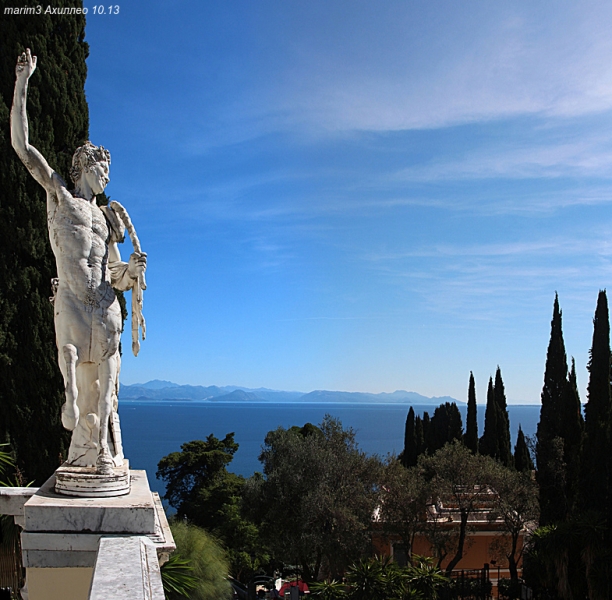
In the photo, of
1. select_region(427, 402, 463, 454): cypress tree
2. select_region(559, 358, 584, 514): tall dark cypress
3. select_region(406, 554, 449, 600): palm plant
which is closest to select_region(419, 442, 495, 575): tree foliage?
select_region(559, 358, 584, 514): tall dark cypress

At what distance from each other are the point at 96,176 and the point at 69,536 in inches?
103

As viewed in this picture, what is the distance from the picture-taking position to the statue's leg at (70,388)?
4.07 meters

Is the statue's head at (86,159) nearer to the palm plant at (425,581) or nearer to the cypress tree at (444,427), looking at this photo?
the palm plant at (425,581)

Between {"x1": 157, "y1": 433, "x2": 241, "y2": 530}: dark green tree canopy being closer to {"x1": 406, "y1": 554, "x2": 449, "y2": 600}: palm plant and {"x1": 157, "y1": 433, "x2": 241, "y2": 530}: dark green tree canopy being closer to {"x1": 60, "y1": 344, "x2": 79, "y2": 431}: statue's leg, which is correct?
{"x1": 406, "y1": 554, "x2": 449, "y2": 600}: palm plant

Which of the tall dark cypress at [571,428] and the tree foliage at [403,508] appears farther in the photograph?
the tall dark cypress at [571,428]

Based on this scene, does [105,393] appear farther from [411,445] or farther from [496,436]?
[411,445]

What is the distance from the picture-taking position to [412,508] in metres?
18.2

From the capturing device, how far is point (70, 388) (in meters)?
4.08

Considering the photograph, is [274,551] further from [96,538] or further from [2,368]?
[96,538]

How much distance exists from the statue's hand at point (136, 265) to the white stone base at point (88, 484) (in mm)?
1554

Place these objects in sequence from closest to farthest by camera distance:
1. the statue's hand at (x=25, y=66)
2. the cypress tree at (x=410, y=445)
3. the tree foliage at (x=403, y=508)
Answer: the statue's hand at (x=25, y=66) < the tree foliage at (x=403, y=508) < the cypress tree at (x=410, y=445)

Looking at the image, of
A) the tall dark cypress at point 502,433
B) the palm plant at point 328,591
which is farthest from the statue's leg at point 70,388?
the tall dark cypress at point 502,433

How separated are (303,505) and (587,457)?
8.56m

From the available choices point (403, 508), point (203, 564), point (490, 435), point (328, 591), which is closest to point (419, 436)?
point (490, 435)
